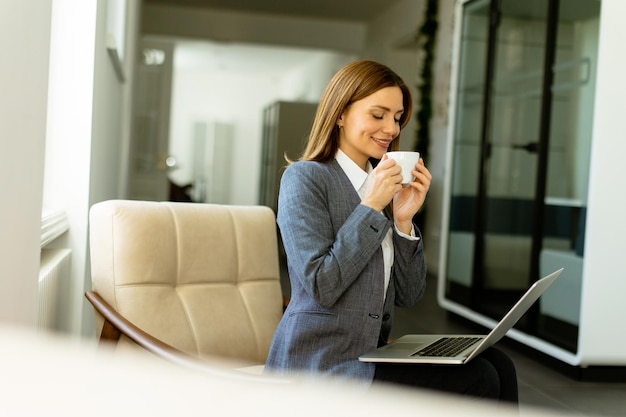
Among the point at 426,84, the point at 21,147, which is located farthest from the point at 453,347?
the point at 426,84

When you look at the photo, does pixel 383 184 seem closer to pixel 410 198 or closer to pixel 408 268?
pixel 410 198

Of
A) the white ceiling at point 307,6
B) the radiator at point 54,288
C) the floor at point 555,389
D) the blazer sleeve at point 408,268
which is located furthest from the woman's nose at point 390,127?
the white ceiling at point 307,6

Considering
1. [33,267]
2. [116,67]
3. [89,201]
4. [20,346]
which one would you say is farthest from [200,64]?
[20,346]

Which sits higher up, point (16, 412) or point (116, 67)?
point (116, 67)

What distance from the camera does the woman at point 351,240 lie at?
1588 mm

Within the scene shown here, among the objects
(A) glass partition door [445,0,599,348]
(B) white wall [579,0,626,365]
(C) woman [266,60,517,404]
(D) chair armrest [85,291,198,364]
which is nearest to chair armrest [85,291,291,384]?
(D) chair armrest [85,291,198,364]

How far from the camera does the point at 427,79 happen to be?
326 inches

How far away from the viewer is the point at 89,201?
2564 millimetres

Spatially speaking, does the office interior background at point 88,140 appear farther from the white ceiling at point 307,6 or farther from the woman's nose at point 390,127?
the woman's nose at point 390,127

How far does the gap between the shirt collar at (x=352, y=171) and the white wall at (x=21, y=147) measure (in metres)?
0.66

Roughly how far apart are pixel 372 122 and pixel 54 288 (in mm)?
1001

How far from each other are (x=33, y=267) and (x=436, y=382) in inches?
33.0

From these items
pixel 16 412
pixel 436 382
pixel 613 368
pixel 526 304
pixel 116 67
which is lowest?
pixel 613 368

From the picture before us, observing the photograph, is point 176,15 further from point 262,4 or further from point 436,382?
point 436,382
